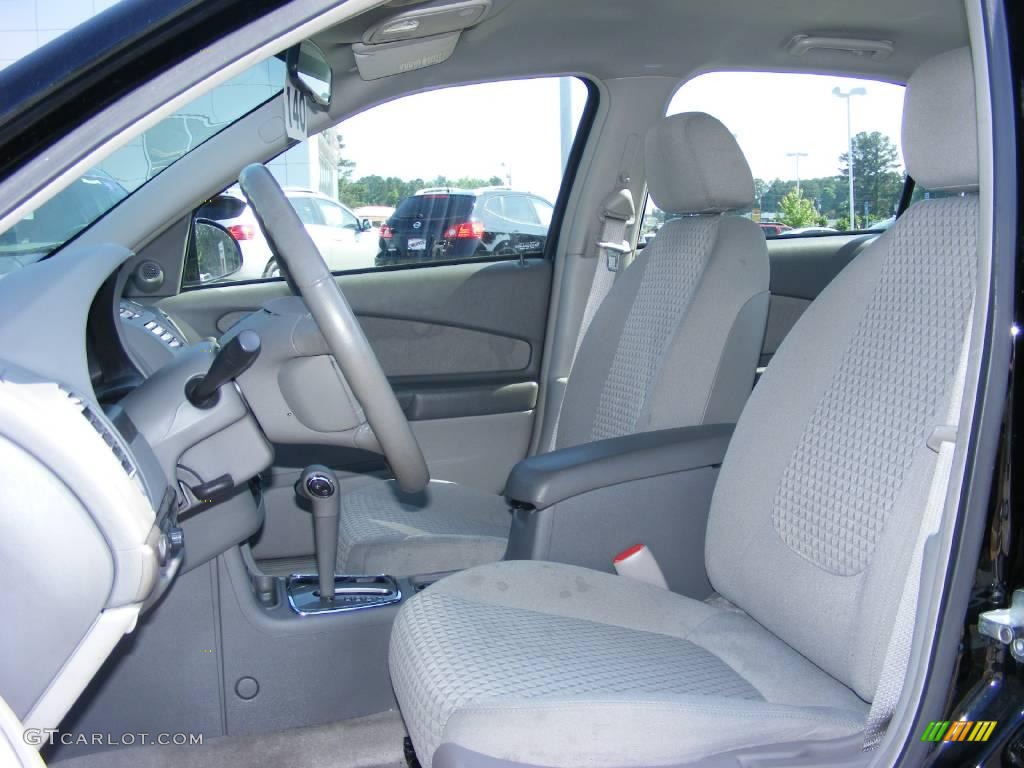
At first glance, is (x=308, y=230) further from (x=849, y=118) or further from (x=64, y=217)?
(x=849, y=118)

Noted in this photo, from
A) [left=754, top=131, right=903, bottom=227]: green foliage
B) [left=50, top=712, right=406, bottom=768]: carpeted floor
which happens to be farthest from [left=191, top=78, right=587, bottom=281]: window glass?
[left=50, top=712, right=406, bottom=768]: carpeted floor

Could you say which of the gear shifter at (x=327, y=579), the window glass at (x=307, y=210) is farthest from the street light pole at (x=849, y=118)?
the gear shifter at (x=327, y=579)

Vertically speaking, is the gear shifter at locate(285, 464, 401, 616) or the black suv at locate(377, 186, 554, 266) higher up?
the black suv at locate(377, 186, 554, 266)

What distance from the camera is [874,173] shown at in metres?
2.99

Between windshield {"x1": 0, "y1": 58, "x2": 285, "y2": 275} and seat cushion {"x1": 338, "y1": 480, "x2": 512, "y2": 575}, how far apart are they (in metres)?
0.81

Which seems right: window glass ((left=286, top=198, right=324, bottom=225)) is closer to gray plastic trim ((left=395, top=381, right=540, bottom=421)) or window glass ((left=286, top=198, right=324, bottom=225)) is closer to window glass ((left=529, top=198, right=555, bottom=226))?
gray plastic trim ((left=395, top=381, right=540, bottom=421))

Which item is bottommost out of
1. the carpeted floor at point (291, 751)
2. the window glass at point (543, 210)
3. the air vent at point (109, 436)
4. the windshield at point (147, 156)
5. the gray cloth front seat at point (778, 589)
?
the carpeted floor at point (291, 751)

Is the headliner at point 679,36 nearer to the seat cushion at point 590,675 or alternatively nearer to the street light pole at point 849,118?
the street light pole at point 849,118

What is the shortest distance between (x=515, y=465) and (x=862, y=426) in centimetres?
72

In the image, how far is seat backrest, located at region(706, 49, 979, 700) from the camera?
1.29 m

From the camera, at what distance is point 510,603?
1.56 meters

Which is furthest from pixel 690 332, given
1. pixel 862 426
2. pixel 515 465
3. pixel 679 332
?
pixel 862 426

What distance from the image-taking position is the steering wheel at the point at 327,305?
1380 mm

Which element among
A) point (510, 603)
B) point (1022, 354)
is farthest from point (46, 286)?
point (1022, 354)
